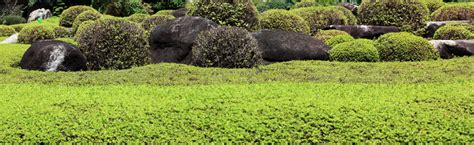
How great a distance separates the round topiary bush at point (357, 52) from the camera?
33.3 feet

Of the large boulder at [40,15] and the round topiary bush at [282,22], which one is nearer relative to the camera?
the round topiary bush at [282,22]

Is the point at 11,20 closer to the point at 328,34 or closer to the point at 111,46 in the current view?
the point at 328,34

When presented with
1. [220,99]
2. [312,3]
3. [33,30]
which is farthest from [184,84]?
[312,3]

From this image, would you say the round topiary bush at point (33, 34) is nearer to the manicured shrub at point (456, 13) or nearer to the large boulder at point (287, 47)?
the large boulder at point (287, 47)

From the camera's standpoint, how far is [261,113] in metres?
5.00

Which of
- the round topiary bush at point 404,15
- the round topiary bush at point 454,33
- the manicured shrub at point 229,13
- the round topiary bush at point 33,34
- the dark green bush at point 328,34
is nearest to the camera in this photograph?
the manicured shrub at point 229,13

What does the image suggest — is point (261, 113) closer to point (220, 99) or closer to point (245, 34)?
point (220, 99)

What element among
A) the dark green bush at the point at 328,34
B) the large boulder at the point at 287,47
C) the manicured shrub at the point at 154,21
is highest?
the manicured shrub at the point at 154,21

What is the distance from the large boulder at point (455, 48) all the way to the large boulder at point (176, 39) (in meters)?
4.58

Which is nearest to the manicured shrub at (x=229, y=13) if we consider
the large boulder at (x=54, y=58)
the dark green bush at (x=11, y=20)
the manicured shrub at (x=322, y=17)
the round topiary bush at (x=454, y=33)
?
the large boulder at (x=54, y=58)

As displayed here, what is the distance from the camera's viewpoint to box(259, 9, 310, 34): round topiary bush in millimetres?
12852

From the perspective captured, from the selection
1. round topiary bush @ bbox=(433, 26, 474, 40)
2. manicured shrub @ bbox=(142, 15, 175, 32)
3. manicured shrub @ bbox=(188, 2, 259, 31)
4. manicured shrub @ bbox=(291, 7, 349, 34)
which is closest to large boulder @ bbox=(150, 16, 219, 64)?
manicured shrub @ bbox=(188, 2, 259, 31)

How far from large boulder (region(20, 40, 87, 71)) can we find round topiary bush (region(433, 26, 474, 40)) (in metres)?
8.14

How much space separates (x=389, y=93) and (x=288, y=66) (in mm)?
3441
